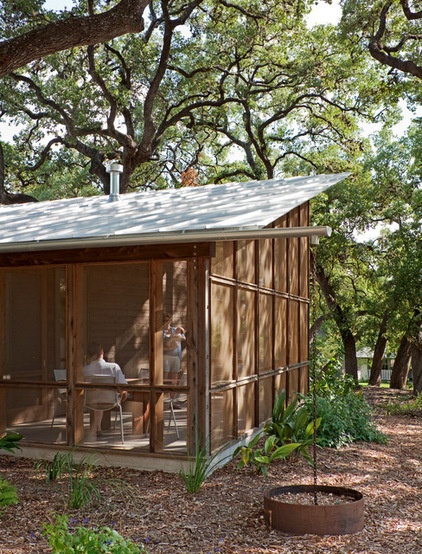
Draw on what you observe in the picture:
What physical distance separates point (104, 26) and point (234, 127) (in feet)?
43.3

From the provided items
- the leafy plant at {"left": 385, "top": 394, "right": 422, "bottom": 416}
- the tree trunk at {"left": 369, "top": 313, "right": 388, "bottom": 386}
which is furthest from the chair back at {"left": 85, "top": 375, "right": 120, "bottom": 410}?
the tree trunk at {"left": 369, "top": 313, "right": 388, "bottom": 386}

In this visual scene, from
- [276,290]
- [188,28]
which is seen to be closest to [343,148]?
[188,28]

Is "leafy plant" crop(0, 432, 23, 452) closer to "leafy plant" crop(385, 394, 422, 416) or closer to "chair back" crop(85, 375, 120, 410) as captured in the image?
"chair back" crop(85, 375, 120, 410)

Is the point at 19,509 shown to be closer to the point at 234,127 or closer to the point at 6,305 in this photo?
the point at 6,305

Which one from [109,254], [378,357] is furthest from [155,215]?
[378,357]

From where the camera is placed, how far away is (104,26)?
8.73 m

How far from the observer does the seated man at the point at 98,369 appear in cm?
765

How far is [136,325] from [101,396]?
93 centimetres

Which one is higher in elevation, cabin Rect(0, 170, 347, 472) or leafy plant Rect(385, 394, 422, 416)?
cabin Rect(0, 170, 347, 472)

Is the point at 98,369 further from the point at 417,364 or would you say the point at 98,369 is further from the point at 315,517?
the point at 417,364

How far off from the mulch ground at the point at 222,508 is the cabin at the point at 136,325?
47cm

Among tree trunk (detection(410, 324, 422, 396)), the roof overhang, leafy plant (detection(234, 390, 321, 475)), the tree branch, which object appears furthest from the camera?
tree trunk (detection(410, 324, 422, 396))

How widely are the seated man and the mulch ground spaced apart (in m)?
0.60

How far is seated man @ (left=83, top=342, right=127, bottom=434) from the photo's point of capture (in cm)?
765
